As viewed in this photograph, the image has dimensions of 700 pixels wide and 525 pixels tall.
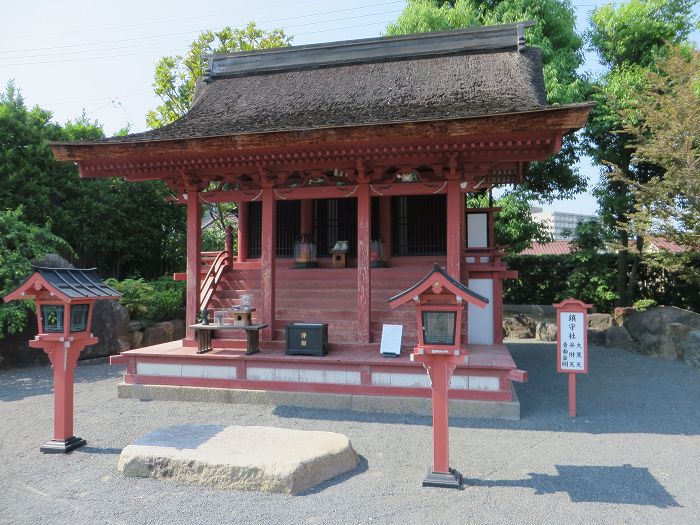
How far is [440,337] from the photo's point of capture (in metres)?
4.54

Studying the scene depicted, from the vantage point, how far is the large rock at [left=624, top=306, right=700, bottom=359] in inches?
424

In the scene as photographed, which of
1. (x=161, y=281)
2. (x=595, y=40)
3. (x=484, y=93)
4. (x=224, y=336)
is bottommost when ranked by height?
(x=224, y=336)

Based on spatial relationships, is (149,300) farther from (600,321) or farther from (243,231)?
(600,321)

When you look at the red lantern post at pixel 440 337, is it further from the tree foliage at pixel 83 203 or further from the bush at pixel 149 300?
the tree foliage at pixel 83 203

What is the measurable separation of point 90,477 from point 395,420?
3.58 meters

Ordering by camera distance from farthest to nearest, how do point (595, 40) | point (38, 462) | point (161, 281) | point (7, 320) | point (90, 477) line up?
1. point (595, 40)
2. point (161, 281)
3. point (7, 320)
4. point (38, 462)
5. point (90, 477)

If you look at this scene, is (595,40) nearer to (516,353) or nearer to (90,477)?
(516,353)

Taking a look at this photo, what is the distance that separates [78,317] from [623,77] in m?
15.2

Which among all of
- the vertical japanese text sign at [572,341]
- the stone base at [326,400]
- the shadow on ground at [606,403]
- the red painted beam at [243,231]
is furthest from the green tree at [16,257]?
the vertical japanese text sign at [572,341]

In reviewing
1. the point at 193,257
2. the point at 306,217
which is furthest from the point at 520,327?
the point at 193,257

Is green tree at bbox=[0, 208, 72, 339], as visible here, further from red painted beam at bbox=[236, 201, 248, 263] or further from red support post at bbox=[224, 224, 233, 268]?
red painted beam at bbox=[236, 201, 248, 263]

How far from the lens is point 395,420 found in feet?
20.9

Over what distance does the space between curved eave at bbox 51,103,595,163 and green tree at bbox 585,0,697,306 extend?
8.77 metres

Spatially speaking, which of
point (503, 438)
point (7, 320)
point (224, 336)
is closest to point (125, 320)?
point (7, 320)
